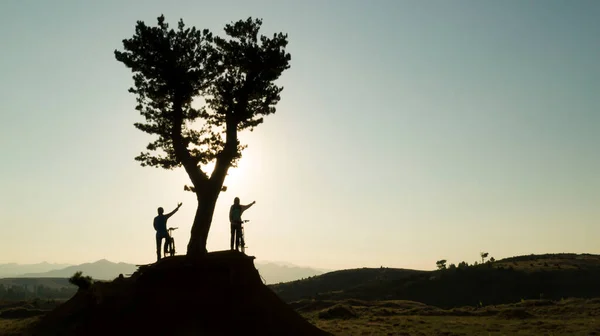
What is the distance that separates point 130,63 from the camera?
26.7 m

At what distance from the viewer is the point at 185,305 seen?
73.3 ft

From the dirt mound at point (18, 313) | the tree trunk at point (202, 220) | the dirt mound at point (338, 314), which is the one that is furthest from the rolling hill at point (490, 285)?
the tree trunk at point (202, 220)

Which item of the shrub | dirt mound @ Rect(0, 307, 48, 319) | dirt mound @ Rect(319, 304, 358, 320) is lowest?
dirt mound @ Rect(0, 307, 48, 319)

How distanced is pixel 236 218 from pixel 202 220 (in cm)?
174

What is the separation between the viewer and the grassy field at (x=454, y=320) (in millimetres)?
32594

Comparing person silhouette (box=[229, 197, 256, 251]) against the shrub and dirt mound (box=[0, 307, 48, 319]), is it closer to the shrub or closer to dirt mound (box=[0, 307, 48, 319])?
the shrub

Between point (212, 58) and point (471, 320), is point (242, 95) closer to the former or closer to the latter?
point (212, 58)

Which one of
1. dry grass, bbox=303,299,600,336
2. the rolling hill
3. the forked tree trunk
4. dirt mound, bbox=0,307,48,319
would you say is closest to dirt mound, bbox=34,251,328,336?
the forked tree trunk

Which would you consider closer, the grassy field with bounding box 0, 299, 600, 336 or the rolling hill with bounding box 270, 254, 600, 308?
the grassy field with bounding box 0, 299, 600, 336

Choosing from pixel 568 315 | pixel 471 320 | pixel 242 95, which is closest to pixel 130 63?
pixel 242 95

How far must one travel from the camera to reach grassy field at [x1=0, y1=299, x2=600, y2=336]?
3259 cm

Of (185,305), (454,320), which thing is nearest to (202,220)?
(185,305)

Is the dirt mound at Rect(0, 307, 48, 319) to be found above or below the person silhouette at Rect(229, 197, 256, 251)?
below

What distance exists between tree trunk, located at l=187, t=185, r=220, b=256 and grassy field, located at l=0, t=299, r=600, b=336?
34.7ft
